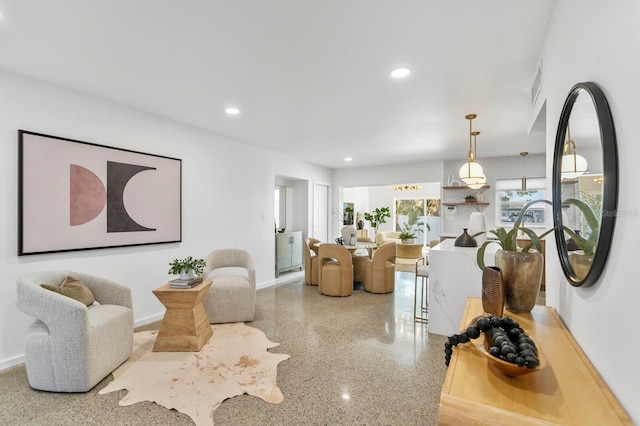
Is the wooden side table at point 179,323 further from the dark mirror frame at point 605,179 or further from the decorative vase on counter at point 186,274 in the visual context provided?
the dark mirror frame at point 605,179

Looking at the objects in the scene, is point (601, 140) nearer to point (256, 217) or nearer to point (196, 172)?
point (196, 172)

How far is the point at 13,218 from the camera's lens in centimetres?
271

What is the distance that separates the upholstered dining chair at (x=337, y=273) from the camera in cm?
500

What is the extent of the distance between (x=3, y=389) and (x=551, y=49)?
4.45 m

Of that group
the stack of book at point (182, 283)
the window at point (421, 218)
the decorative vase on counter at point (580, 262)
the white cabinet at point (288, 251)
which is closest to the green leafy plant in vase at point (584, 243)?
the decorative vase on counter at point (580, 262)

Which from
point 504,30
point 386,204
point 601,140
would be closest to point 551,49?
point 504,30

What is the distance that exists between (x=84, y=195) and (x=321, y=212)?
5236 mm

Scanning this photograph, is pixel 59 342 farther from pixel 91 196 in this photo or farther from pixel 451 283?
pixel 451 283

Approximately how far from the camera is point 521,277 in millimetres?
1619

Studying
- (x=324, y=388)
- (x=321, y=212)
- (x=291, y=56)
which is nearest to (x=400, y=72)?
(x=291, y=56)

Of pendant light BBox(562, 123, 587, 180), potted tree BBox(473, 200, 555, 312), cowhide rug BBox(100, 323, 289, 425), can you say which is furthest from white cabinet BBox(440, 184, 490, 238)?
pendant light BBox(562, 123, 587, 180)

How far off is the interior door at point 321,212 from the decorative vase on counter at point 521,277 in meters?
5.71

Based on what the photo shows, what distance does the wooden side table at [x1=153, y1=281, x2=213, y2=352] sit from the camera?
2.99m

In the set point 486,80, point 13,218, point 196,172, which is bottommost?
point 13,218
